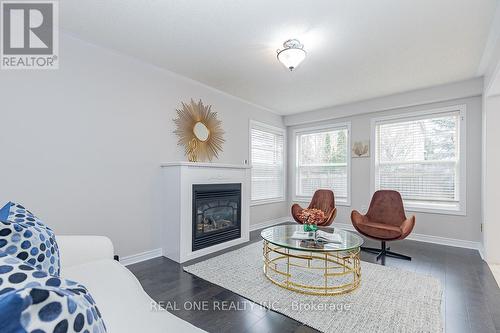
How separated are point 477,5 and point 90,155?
4.02 metres

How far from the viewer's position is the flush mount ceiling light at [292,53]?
2.65 meters

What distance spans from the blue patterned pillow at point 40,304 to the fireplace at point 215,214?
289cm

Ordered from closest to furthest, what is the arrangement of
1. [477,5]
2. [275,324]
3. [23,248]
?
[23,248] < [275,324] < [477,5]

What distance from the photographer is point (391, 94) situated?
4391 mm

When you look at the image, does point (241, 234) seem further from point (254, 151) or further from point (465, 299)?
point (465, 299)

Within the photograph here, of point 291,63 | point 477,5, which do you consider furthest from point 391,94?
point 291,63

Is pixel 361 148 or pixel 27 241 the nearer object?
pixel 27 241

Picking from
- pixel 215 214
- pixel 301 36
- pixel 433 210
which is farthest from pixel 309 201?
pixel 301 36

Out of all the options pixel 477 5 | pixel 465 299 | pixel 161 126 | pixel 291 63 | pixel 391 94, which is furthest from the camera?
pixel 391 94

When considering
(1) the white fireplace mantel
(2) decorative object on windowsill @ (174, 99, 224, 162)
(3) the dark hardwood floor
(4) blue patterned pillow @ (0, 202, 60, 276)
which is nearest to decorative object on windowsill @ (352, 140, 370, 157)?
(3) the dark hardwood floor

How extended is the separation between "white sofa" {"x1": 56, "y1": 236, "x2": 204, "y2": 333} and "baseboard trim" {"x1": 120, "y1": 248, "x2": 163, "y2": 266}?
1314 millimetres

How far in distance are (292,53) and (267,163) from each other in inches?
121

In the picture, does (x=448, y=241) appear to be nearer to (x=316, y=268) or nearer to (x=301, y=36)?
(x=316, y=268)

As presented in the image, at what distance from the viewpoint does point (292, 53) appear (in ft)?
8.73
